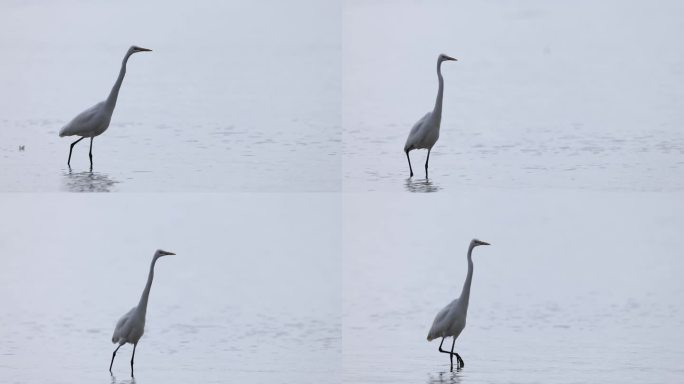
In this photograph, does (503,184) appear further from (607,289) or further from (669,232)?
(669,232)

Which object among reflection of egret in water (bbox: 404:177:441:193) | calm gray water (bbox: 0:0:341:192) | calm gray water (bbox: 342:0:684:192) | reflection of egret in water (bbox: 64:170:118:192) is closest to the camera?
reflection of egret in water (bbox: 64:170:118:192)

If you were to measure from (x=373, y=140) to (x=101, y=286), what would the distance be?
6.92 feet

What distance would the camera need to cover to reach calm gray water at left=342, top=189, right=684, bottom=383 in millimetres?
5863

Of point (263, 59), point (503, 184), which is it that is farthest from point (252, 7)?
point (503, 184)

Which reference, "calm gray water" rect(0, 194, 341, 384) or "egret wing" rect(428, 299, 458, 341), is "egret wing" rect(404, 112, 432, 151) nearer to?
"egret wing" rect(428, 299, 458, 341)

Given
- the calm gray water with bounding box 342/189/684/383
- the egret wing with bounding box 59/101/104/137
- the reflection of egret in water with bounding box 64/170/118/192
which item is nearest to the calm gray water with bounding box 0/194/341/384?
the calm gray water with bounding box 342/189/684/383

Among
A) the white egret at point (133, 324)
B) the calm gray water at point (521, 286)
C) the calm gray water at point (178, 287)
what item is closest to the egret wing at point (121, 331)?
the white egret at point (133, 324)

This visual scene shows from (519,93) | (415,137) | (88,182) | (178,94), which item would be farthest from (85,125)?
(519,93)

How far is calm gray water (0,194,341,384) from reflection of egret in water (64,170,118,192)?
0.77m

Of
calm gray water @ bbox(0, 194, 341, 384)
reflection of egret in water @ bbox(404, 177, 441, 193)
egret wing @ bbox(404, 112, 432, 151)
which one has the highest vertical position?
egret wing @ bbox(404, 112, 432, 151)

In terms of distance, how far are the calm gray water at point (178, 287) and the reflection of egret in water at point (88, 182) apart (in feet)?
2.54

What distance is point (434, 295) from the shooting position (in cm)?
777

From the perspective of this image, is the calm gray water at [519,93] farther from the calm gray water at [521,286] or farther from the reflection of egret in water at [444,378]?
the reflection of egret in water at [444,378]

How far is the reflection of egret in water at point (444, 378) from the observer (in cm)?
541
